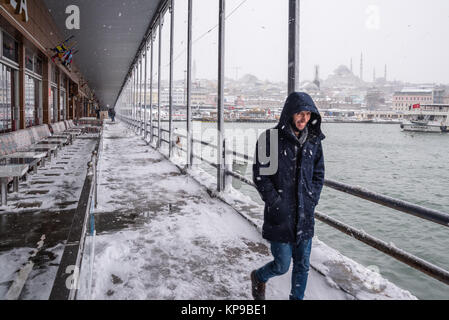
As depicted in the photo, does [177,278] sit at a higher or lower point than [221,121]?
lower

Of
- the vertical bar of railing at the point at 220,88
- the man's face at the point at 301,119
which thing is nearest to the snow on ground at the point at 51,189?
the vertical bar of railing at the point at 220,88

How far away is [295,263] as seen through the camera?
8.23ft

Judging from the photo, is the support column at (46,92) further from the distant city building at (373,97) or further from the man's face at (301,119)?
the distant city building at (373,97)

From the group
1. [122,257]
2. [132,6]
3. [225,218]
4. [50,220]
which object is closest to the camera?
[122,257]

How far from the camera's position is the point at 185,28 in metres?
9.83

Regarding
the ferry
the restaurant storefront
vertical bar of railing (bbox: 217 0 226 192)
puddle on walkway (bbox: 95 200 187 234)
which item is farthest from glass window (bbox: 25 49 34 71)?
the ferry

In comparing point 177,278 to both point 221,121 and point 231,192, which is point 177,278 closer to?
point 231,192

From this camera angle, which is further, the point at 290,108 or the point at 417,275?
the point at 417,275

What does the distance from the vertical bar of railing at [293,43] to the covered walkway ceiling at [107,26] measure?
29.1ft

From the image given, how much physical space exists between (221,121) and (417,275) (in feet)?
23.1

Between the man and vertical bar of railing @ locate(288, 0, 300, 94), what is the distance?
162 cm

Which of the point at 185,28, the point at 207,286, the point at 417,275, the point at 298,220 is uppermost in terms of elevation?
the point at 185,28

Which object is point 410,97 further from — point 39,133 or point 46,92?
point 39,133
